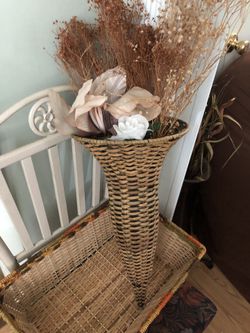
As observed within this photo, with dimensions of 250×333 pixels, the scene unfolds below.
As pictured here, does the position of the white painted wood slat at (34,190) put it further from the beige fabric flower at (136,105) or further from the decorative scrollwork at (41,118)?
the beige fabric flower at (136,105)

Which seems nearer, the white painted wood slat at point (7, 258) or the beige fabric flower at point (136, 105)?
the beige fabric flower at point (136, 105)

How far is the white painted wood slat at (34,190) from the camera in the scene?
2.08 ft

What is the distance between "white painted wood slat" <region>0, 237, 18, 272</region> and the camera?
0.71 meters

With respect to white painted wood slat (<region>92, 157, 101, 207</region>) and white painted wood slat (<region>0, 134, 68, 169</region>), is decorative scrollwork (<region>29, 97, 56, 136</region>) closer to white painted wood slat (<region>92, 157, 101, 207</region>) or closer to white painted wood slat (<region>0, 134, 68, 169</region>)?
white painted wood slat (<region>0, 134, 68, 169</region>)

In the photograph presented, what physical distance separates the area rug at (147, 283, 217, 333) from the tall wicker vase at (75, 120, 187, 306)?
1.46 ft

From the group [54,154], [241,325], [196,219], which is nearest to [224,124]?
[196,219]

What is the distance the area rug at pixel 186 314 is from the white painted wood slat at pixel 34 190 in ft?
2.09

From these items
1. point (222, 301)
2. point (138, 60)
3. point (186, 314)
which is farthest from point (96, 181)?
point (222, 301)

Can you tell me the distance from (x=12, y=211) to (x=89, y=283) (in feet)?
1.40

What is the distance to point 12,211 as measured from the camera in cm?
66

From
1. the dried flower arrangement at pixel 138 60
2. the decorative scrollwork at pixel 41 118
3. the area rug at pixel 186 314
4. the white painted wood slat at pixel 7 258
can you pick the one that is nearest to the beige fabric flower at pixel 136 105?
the dried flower arrangement at pixel 138 60

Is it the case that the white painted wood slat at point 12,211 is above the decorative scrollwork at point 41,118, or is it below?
below

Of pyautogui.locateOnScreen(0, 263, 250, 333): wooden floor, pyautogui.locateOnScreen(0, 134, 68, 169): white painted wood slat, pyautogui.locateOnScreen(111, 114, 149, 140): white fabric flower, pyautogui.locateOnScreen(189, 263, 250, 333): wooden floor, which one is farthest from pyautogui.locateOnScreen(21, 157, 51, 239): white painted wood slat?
pyautogui.locateOnScreen(189, 263, 250, 333): wooden floor

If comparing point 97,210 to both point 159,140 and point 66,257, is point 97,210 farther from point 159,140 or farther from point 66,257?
point 159,140
